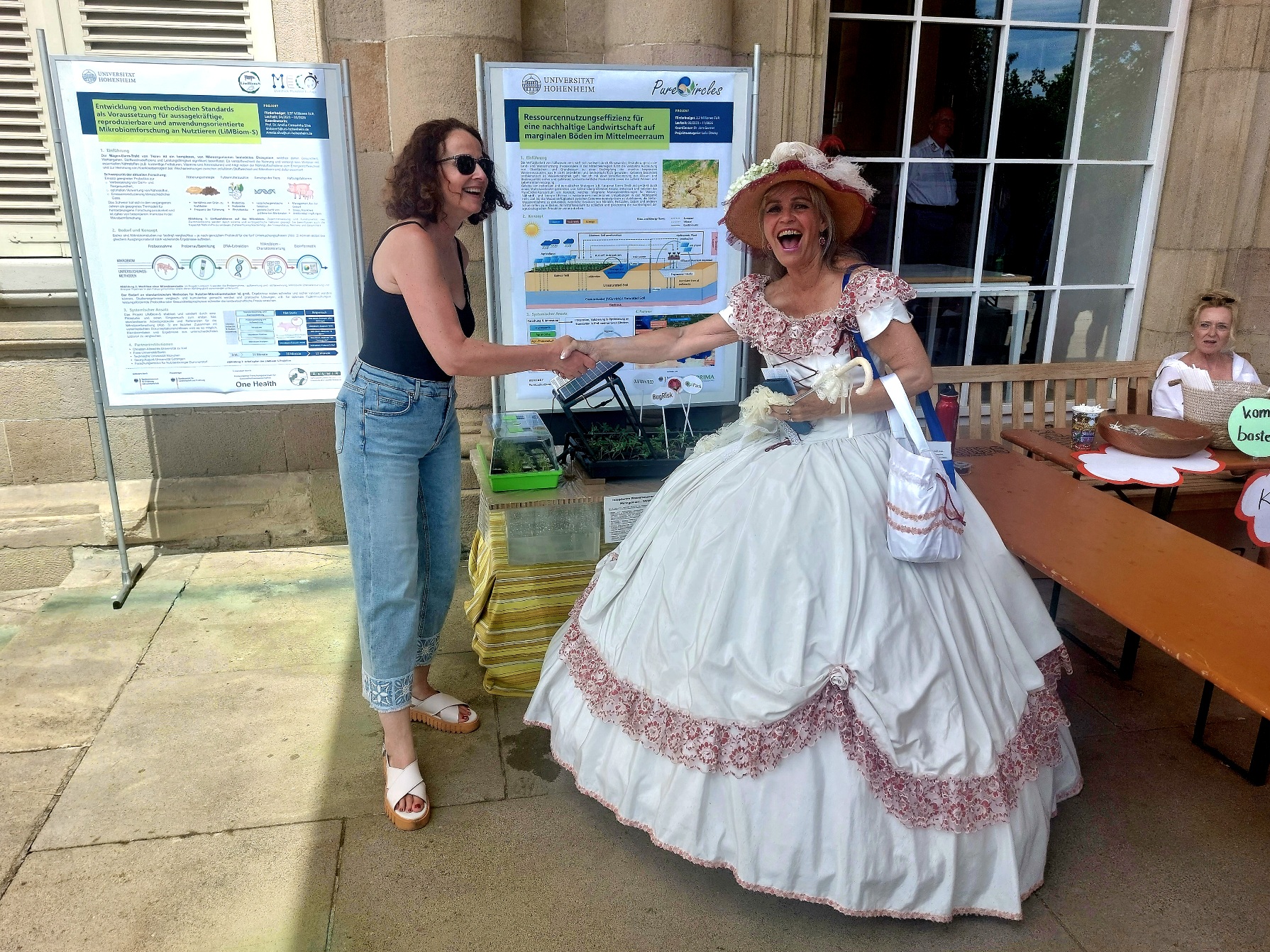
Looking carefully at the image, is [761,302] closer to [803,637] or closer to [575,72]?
[803,637]

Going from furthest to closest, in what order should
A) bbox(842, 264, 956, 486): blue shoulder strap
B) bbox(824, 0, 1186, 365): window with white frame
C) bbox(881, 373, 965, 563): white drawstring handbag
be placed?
bbox(824, 0, 1186, 365): window with white frame, bbox(842, 264, 956, 486): blue shoulder strap, bbox(881, 373, 965, 563): white drawstring handbag

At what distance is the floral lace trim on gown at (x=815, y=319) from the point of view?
7.97 feet

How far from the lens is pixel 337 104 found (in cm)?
366

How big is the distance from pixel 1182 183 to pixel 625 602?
156 inches

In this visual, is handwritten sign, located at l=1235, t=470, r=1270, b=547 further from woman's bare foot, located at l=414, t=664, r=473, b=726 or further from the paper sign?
woman's bare foot, located at l=414, t=664, r=473, b=726

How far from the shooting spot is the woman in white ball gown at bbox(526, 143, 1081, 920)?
2.11m

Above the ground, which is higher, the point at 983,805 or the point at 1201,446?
the point at 1201,446

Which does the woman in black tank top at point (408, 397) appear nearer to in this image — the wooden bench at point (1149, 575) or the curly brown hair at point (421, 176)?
the curly brown hair at point (421, 176)

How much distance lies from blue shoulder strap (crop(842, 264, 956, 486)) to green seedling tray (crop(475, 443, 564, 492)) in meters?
1.22

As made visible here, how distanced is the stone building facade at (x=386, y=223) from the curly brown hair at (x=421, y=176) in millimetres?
1516

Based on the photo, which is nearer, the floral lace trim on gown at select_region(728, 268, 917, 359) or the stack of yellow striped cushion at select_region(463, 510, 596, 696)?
the floral lace trim on gown at select_region(728, 268, 917, 359)

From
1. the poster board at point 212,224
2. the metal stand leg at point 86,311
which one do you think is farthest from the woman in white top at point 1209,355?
the metal stand leg at point 86,311

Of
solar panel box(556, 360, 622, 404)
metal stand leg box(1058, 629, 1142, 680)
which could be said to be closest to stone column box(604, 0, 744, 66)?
solar panel box(556, 360, 622, 404)

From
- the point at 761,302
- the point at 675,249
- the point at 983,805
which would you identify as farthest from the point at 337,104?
the point at 983,805
